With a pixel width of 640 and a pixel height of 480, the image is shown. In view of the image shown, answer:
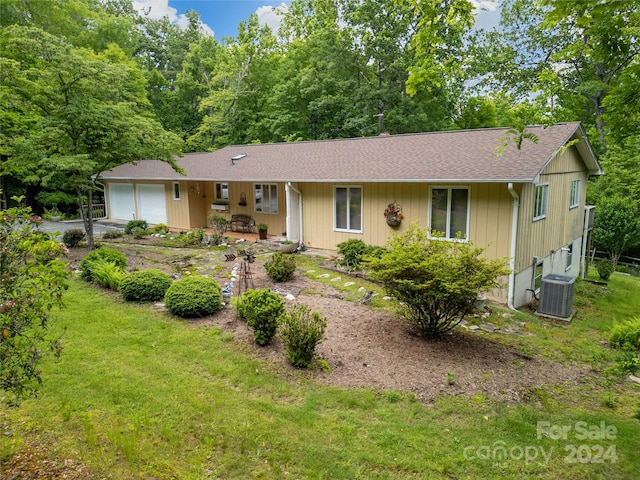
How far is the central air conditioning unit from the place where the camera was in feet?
30.6

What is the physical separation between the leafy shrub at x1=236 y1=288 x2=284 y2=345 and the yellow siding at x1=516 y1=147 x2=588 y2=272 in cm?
646

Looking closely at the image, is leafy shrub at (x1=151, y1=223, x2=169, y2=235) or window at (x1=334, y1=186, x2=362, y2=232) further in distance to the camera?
leafy shrub at (x1=151, y1=223, x2=169, y2=235)

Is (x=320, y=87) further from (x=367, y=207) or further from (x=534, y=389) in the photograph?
(x=534, y=389)

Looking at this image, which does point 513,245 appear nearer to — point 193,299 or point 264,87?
point 193,299

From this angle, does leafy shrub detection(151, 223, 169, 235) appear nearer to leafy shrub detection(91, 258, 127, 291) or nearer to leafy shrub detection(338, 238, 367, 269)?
leafy shrub detection(91, 258, 127, 291)

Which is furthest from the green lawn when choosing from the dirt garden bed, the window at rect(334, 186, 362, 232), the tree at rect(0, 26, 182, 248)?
the tree at rect(0, 26, 182, 248)

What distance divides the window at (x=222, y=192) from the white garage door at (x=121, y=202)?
5402 millimetres

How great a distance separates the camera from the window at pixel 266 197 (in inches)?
621

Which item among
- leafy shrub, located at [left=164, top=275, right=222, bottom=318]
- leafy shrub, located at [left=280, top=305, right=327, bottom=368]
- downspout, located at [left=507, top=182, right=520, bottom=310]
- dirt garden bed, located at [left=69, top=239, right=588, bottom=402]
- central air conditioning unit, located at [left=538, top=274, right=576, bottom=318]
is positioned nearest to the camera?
dirt garden bed, located at [left=69, top=239, right=588, bottom=402]

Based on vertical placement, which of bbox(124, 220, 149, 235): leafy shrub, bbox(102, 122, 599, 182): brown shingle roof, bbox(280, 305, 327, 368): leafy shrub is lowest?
bbox(280, 305, 327, 368): leafy shrub

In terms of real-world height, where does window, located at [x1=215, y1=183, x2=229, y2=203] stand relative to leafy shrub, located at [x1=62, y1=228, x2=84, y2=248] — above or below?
above

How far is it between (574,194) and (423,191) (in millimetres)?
6160

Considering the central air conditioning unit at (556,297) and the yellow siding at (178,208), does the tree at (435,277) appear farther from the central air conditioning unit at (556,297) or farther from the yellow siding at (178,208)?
the yellow siding at (178,208)

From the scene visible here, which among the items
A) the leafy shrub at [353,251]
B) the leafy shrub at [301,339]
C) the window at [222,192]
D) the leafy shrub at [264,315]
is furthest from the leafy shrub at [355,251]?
the window at [222,192]
